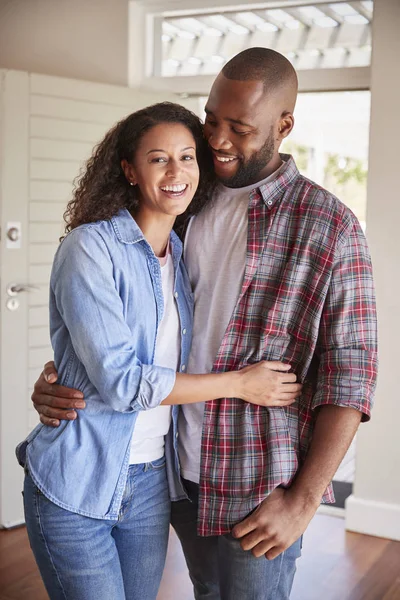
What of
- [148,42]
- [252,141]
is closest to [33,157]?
[148,42]

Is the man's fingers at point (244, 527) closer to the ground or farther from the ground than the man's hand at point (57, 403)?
closer to the ground

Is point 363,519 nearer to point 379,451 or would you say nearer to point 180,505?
point 379,451

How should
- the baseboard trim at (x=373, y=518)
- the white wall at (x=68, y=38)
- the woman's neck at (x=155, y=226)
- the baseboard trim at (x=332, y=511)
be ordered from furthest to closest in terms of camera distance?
the white wall at (x=68, y=38), the baseboard trim at (x=332, y=511), the baseboard trim at (x=373, y=518), the woman's neck at (x=155, y=226)

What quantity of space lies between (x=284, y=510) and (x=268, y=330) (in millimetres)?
360

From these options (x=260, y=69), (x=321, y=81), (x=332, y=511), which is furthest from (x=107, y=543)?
(x=321, y=81)

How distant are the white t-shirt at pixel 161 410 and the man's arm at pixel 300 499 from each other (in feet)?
0.83

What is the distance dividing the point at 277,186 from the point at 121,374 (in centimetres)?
54

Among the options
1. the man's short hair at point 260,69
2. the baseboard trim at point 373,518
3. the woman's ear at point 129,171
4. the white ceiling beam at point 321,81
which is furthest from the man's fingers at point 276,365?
the white ceiling beam at point 321,81

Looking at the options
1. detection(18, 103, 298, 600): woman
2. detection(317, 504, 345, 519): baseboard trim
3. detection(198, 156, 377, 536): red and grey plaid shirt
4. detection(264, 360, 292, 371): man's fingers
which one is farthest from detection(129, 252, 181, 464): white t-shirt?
detection(317, 504, 345, 519): baseboard trim

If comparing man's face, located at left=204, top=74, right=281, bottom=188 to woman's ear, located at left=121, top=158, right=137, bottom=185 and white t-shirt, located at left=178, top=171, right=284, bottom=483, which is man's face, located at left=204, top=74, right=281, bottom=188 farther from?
woman's ear, located at left=121, top=158, right=137, bottom=185

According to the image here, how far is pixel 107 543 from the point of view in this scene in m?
1.57

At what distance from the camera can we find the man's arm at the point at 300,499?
1.52 meters

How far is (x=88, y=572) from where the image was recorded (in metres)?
1.52

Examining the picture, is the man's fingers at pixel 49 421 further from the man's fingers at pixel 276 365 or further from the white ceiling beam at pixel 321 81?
the white ceiling beam at pixel 321 81
